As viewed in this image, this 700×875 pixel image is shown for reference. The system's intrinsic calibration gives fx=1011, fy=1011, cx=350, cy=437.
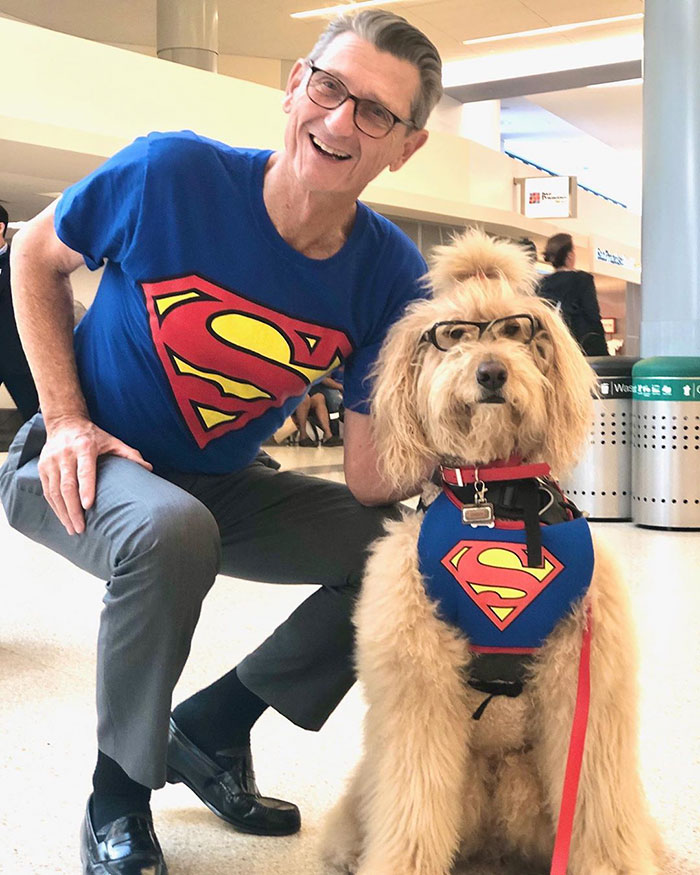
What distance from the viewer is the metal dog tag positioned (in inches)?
60.6

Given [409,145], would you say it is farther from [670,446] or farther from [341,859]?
[670,446]

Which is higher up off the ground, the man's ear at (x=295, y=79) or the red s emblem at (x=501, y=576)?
the man's ear at (x=295, y=79)

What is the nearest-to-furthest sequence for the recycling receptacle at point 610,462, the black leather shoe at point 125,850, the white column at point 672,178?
the black leather shoe at point 125,850 → the recycling receptacle at point 610,462 → the white column at point 672,178

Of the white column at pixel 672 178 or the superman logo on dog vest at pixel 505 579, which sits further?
the white column at pixel 672 178

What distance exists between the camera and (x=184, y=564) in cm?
151

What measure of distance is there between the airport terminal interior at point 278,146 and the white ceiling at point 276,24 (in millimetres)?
Answer: 40

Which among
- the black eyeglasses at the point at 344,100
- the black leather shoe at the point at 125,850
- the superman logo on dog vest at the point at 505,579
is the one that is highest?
the black eyeglasses at the point at 344,100

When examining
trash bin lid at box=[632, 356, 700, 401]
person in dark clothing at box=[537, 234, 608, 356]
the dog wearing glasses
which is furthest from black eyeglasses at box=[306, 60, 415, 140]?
person in dark clothing at box=[537, 234, 608, 356]

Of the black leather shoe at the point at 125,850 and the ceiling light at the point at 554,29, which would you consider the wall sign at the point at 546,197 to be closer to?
the ceiling light at the point at 554,29

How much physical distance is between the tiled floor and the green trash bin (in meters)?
1.32

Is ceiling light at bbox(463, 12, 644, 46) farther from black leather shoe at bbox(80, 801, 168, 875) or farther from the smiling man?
black leather shoe at bbox(80, 801, 168, 875)

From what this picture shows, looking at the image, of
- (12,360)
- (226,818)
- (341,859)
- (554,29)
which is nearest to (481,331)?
(341,859)

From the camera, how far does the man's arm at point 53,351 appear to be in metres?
1.66

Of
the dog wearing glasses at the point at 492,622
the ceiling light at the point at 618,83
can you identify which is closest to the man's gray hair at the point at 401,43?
the dog wearing glasses at the point at 492,622
